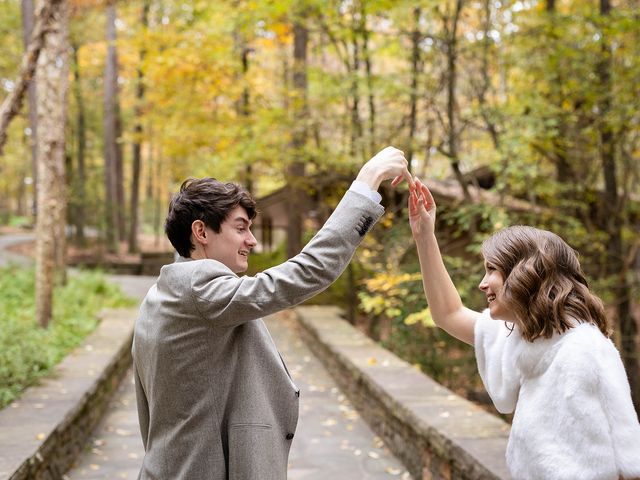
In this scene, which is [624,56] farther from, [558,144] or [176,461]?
[176,461]

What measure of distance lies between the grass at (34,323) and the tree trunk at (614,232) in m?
6.92

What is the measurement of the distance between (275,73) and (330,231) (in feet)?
63.5

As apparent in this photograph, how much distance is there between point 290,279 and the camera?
2.04m

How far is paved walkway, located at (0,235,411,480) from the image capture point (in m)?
6.02

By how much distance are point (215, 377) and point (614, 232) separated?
9.78 m

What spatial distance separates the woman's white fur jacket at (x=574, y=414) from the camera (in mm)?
1825

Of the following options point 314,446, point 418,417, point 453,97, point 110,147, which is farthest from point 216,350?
point 110,147

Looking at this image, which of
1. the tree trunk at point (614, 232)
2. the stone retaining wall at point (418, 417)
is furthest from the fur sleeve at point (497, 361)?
the tree trunk at point (614, 232)

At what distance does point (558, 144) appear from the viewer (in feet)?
34.4

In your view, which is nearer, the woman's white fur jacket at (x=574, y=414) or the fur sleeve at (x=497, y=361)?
the woman's white fur jacket at (x=574, y=414)

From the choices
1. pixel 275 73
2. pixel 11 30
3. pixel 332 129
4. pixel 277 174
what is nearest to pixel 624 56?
pixel 332 129

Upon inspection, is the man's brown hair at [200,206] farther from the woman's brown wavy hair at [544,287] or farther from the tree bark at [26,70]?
the tree bark at [26,70]

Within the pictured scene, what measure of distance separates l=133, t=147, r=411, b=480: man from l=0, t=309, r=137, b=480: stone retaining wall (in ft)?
6.79

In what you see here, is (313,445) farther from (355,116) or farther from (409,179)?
(355,116)
